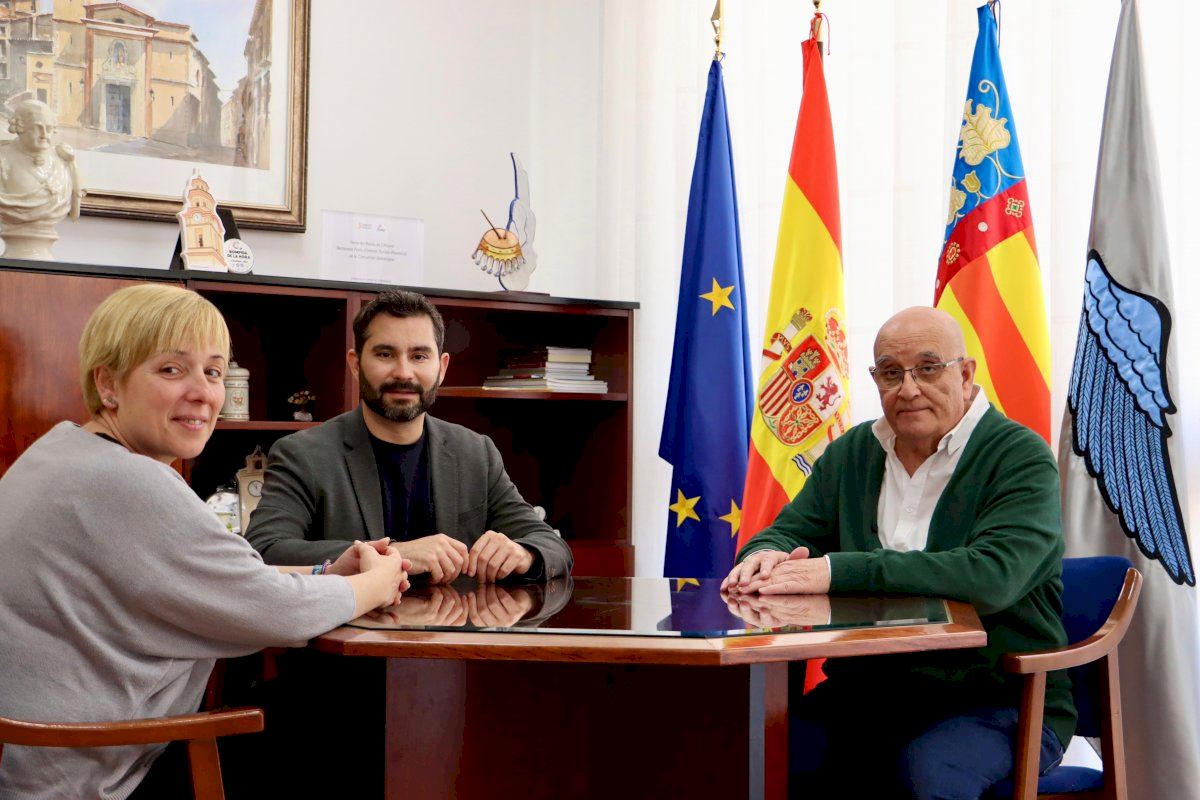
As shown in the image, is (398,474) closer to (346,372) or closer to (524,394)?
(346,372)

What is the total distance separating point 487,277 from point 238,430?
3.73ft

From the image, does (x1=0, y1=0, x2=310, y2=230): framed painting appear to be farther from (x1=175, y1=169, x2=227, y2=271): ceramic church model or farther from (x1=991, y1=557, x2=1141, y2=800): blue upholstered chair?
(x1=991, y1=557, x2=1141, y2=800): blue upholstered chair

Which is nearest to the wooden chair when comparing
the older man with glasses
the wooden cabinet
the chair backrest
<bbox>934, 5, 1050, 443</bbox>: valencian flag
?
the older man with glasses

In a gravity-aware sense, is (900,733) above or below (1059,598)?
below

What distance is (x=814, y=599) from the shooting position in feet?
6.74

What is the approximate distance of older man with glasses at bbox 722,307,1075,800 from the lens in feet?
6.74

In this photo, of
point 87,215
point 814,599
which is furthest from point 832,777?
point 87,215

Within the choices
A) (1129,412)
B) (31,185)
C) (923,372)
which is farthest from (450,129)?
(1129,412)

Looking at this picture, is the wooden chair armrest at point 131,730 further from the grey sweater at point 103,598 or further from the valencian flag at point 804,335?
the valencian flag at point 804,335

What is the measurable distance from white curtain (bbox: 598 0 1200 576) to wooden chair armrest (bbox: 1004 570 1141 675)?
22.0 inches

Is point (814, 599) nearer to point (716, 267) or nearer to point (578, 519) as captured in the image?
point (716, 267)

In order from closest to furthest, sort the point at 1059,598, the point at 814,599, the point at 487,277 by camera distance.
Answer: the point at 814,599, the point at 1059,598, the point at 487,277

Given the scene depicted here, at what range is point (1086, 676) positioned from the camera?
7.38ft

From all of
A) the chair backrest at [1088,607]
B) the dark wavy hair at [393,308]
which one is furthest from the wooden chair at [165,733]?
the chair backrest at [1088,607]
